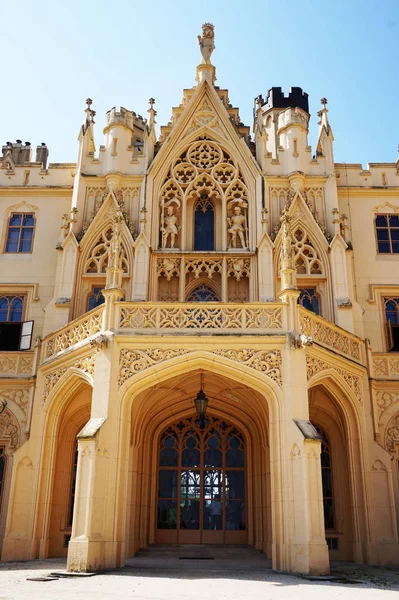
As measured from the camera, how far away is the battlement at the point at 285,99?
2903cm

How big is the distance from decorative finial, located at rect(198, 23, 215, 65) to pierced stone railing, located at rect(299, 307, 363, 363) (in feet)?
38.8

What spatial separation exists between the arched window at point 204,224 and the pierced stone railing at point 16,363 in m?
6.67

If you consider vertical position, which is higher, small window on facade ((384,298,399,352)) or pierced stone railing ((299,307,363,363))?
small window on facade ((384,298,399,352))

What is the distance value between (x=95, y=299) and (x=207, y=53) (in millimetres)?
10344

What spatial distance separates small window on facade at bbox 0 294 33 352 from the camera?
64.3 ft

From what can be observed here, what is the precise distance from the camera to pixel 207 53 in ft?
74.8

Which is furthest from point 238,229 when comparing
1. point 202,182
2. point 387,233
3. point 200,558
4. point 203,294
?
point 200,558

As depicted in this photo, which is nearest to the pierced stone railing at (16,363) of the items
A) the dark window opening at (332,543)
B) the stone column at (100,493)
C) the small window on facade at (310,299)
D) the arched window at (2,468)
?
the arched window at (2,468)

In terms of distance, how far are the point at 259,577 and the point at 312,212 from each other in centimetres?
1222

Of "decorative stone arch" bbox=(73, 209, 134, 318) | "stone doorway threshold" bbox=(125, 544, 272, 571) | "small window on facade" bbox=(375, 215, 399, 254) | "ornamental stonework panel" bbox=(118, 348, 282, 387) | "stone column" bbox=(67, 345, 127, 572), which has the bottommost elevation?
"stone doorway threshold" bbox=(125, 544, 272, 571)

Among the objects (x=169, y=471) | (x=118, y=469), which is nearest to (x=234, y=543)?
(x=169, y=471)

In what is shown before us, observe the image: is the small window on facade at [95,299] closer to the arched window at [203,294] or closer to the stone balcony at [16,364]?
the stone balcony at [16,364]

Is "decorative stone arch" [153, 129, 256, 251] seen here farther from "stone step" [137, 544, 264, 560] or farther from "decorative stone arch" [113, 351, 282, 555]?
"stone step" [137, 544, 264, 560]

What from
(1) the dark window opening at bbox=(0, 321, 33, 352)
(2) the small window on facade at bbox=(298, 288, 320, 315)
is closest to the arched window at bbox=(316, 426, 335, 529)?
(2) the small window on facade at bbox=(298, 288, 320, 315)
